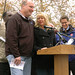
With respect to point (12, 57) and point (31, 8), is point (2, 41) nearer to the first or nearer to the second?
point (12, 57)

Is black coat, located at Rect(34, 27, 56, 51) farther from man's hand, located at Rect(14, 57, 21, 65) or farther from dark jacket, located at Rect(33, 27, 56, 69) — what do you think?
man's hand, located at Rect(14, 57, 21, 65)

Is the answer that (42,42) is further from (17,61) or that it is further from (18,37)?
(17,61)

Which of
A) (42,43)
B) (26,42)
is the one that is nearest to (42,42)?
(42,43)

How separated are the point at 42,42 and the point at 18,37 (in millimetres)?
532

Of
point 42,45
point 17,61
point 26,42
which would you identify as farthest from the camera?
point 42,45

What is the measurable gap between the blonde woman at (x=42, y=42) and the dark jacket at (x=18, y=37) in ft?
0.61

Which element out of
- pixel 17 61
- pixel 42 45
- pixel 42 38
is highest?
pixel 42 38

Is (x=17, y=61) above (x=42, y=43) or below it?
below

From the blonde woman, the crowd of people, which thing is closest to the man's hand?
the crowd of people

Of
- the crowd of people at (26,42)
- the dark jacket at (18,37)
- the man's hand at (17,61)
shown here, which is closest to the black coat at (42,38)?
the crowd of people at (26,42)

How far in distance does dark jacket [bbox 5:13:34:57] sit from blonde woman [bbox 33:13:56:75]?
19 centimetres

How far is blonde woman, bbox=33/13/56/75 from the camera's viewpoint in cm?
315

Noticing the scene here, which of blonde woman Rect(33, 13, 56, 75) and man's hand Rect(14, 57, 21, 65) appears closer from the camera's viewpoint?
man's hand Rect(14, 57, 21, 65)

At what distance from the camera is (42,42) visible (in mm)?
3143
